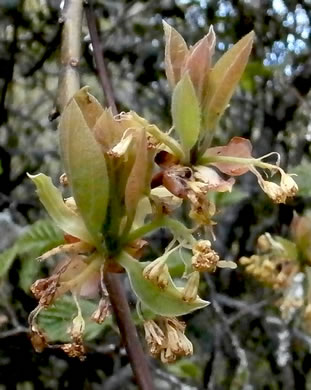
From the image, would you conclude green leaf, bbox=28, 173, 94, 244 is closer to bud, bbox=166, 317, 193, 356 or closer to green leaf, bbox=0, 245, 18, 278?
bud, bbox=166, 317, 193, 356

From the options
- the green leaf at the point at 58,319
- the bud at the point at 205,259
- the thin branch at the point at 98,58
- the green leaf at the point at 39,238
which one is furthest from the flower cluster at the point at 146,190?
the green leaf at the point at 39,238

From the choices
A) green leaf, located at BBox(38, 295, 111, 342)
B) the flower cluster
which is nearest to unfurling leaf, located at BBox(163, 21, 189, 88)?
the flower cluster

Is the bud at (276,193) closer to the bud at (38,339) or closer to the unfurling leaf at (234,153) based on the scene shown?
the unfurling leaf at (234,153)

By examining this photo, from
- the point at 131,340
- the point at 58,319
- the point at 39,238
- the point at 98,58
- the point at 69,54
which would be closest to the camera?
the point at 131,340

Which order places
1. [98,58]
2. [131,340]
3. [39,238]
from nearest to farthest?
[131,340] < [98,58] < [39,238]

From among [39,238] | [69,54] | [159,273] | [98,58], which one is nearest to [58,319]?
[39,238]

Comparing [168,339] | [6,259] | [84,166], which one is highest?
[84,166]

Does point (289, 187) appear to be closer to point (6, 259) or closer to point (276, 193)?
point (276, 193)
